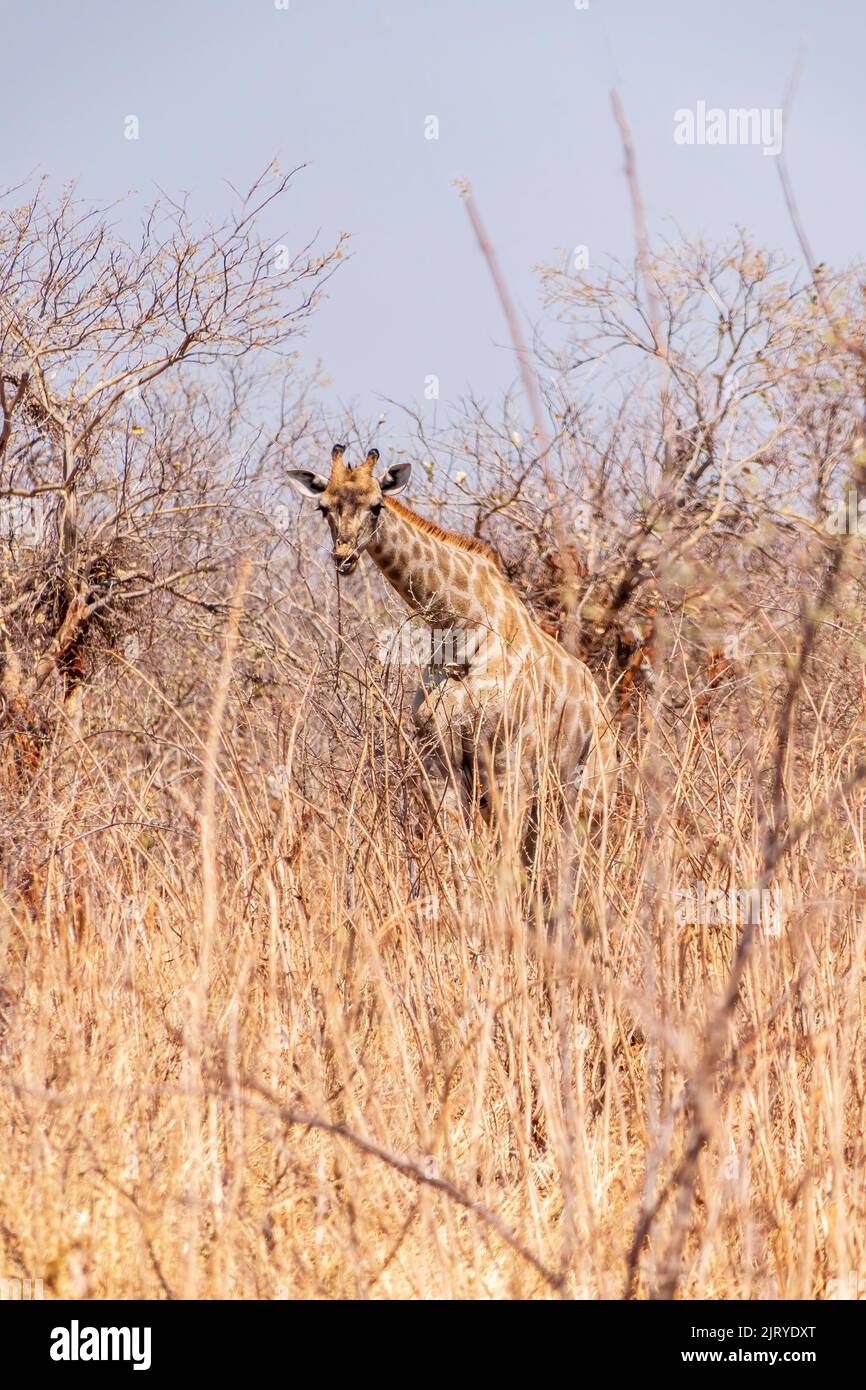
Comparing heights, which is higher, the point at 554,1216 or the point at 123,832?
the point at 123,832

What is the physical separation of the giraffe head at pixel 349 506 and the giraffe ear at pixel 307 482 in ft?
0.04

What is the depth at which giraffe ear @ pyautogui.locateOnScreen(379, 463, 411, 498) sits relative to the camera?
617cm

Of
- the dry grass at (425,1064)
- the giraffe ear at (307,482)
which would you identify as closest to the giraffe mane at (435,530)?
the giraffe ear at (307,482)

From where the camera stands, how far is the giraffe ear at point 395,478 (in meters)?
6.17

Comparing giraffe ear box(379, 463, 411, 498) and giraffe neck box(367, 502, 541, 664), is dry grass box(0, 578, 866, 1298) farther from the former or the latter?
giraffe ear box(379, 463, 411, 498)

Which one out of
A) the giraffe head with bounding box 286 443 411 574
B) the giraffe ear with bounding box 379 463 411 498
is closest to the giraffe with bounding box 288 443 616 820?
the giraffe head with bounding box 286 443 411 574

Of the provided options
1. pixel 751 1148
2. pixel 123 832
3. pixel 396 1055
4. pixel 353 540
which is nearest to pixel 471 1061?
pixel 396 1055

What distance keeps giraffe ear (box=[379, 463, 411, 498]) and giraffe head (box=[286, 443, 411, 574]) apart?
0.30m

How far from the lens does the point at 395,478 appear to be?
6.22 m

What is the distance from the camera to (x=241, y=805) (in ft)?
10.9

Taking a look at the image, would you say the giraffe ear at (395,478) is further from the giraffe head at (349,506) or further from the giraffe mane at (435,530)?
the giraffe mane at (435,530)

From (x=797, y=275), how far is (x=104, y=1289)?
28.9 feet

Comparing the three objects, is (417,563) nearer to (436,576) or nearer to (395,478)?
(436,576)
